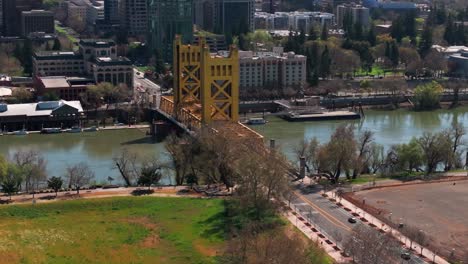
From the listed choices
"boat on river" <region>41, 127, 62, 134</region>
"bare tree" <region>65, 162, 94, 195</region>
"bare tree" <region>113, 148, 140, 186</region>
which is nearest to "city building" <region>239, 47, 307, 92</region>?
"boat on river" <region>41, 127, 62, 134</region>

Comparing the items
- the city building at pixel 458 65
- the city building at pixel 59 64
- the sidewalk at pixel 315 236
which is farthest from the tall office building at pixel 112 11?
the sidewalk at pixel 315 236

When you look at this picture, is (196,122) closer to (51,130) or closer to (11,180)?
(51,130)

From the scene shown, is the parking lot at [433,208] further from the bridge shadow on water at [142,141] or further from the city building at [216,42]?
the city building at [216,42]

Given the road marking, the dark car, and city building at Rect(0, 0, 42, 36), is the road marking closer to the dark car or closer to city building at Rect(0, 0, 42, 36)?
the dark car

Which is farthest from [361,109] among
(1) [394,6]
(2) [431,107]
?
(1) [394,6]

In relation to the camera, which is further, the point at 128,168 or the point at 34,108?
the point at 34,108

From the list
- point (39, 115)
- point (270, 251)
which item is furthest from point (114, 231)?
point (39, 115)

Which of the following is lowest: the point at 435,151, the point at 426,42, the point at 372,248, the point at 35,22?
the point at 435,151
